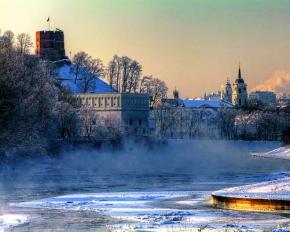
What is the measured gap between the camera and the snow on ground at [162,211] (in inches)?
1259

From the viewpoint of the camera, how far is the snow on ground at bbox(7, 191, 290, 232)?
32.0 meters

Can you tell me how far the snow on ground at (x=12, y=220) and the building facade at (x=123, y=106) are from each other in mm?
101552

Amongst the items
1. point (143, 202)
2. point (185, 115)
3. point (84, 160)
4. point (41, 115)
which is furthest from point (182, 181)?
point (185, 115)

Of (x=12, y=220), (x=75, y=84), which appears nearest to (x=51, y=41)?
(x=75, y=84)

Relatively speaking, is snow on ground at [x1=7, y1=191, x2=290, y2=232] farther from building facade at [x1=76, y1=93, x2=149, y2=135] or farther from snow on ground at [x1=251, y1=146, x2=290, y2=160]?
building facade at [x1=76, y1=93, x2=149, y2=135]

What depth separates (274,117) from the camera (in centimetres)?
15225

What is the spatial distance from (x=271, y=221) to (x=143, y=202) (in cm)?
831

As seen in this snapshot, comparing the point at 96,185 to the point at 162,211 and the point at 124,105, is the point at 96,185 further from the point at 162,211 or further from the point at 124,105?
the point at 124,105

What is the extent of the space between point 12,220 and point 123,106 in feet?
348

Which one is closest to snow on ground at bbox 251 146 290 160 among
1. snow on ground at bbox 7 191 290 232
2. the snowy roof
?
snow on ground at bbox 7 191 290 232

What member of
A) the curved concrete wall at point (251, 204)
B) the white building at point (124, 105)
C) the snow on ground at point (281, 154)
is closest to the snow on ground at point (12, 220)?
the curved concrete wall at point (251, 204)

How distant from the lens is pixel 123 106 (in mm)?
140375

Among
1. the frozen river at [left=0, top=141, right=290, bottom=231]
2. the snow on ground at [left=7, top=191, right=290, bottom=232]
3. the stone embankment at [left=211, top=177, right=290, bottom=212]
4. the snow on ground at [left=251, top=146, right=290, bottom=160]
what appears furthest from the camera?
the snow on ground at [left=251, top=146, right=290, bottom=160]

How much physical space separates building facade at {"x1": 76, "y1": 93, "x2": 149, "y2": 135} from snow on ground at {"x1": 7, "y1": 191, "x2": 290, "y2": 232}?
94875 mm
